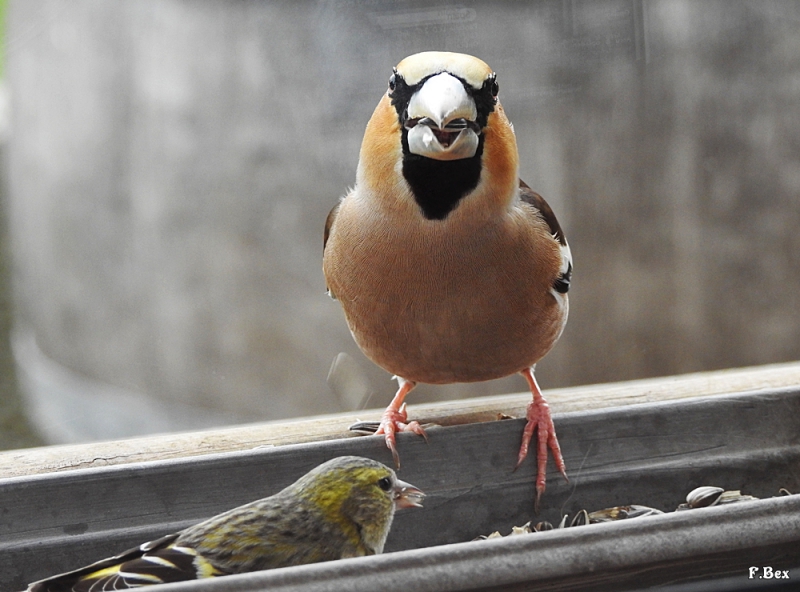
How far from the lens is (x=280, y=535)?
87 centimetres

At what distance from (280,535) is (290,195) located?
1.18m

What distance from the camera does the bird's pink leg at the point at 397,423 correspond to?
1125 millimetres

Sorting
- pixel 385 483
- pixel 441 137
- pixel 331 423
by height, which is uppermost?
pixel 441 137

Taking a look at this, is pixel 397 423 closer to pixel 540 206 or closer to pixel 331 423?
pixel 331 423

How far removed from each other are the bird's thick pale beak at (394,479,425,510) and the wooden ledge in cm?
32

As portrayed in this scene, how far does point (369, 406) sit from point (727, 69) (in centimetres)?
109

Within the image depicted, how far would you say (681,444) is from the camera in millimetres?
1181

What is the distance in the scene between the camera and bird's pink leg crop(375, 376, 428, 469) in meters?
1.12

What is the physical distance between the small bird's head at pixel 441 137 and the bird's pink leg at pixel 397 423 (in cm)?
28

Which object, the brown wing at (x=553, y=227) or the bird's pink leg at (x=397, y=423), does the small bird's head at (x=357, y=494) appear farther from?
the brown wing at (x=553, y=227)

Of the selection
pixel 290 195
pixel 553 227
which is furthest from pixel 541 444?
pixel 290 195

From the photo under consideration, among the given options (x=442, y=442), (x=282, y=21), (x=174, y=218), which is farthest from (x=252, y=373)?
(x=442, y=442)

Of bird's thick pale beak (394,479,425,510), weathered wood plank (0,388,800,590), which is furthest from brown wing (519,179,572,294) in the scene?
bird's thick pale beak (394,479,425,510)

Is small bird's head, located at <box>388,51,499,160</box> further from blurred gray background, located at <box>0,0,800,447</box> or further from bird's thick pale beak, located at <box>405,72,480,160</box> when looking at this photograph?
blurred gray background, located at <box>0,0,800,447</box>
